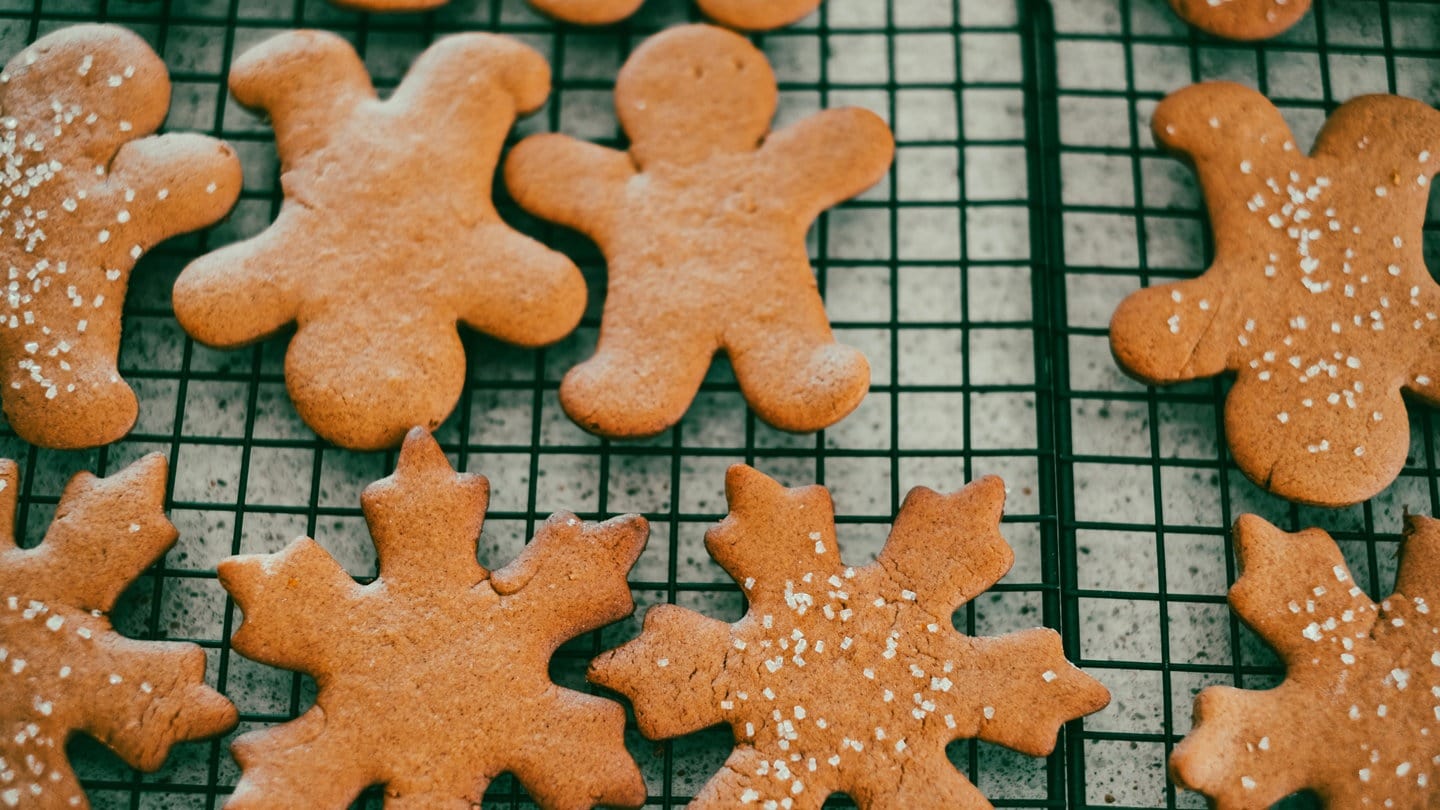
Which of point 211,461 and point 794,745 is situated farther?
point 211,461

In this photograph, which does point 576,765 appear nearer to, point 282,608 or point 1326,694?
point 282,608

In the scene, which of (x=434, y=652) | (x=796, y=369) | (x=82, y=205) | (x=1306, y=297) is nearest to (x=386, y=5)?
(x=82, y=205)

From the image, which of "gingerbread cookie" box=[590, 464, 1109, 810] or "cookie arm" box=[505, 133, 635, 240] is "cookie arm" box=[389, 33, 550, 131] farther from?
"gingerbread cookie" box=[590, 464, 1109, 810]

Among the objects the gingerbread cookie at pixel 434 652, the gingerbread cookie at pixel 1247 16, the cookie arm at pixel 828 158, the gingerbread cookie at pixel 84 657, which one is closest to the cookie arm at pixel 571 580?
the gingerbread cookie at pixel 434 652

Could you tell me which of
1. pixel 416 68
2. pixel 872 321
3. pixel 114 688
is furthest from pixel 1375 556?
pixel 114 688

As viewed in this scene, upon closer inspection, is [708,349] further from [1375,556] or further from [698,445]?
[1375,556]

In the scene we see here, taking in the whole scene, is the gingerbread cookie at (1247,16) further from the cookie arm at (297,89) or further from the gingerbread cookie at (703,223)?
the cookie arm at (297,89)
